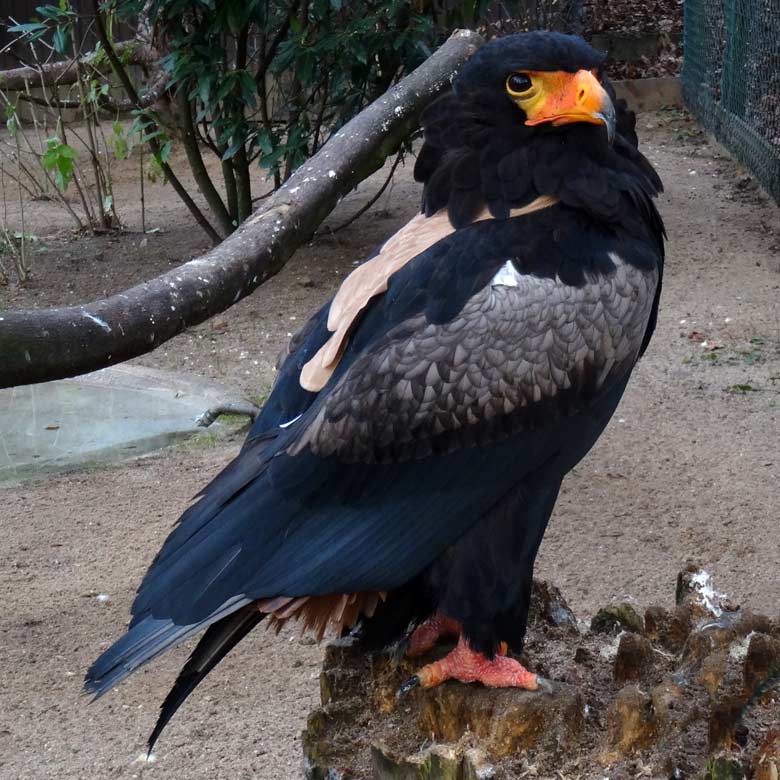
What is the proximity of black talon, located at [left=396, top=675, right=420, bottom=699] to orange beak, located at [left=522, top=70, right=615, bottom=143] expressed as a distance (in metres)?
1.13

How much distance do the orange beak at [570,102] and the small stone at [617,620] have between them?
1.08 m

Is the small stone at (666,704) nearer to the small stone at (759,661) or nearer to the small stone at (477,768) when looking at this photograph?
the small stone at (759,661)

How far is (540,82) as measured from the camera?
8.12 ft

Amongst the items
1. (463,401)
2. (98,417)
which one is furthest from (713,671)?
(98,417)

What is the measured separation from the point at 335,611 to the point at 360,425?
419mm

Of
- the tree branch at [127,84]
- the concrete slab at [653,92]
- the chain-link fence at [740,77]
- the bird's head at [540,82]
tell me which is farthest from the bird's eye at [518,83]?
the concrete slab at [653,92]

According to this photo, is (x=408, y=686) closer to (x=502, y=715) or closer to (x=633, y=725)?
(x=502, y=715)

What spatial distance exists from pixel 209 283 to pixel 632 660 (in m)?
1.15

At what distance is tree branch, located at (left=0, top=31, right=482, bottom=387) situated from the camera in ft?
6.83

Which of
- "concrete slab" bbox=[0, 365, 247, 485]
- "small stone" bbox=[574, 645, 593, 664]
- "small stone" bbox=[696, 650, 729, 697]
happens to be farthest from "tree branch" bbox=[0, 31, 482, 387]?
"concrete slab" bbox=[0, 365, 247, 485]

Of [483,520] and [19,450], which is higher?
[483,520]

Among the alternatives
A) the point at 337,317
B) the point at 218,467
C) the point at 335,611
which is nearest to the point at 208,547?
the point at 335,611

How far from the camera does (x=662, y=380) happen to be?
19.0 feet

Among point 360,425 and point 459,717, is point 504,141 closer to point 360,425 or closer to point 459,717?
point 360,425
